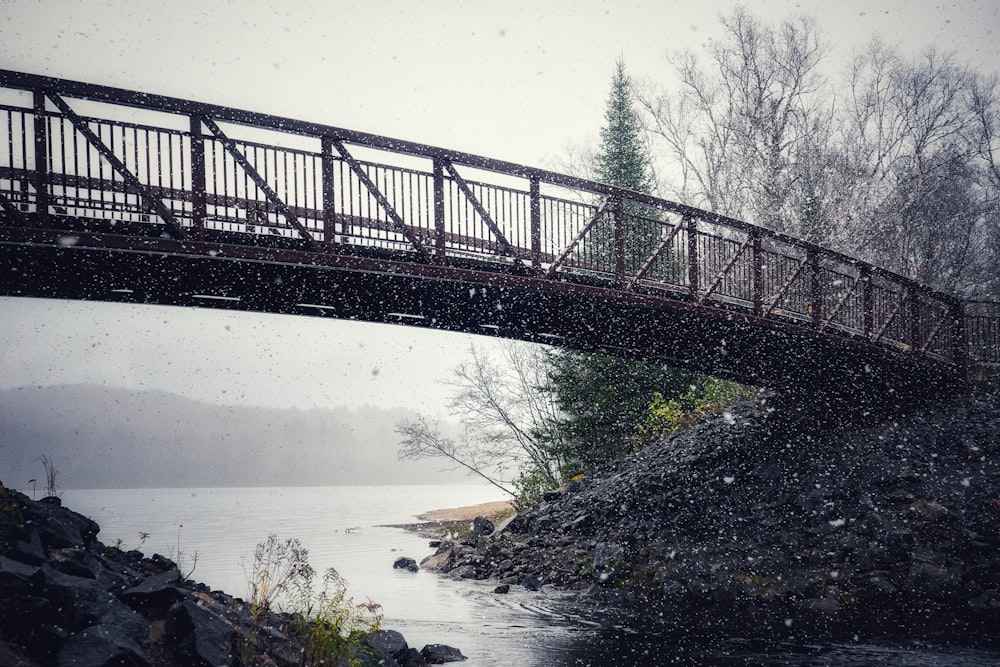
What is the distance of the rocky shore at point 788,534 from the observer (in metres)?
12.8

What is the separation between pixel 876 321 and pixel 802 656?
13.4 m

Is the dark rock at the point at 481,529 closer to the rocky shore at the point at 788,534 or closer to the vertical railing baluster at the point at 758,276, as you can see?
the rocky shore at the point at 788,534

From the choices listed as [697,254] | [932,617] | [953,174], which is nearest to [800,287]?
[697,254]

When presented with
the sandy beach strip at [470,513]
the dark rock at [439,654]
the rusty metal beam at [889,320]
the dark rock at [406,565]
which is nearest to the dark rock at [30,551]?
Answer: the dark rock at [439,654]

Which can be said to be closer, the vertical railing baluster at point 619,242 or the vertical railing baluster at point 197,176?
the vertical railing baluster at point 197,176

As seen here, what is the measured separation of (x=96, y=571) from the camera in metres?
7.68

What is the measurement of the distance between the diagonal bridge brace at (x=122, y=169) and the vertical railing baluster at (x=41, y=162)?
17 cm

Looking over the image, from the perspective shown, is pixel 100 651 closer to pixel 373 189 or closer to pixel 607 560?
pixel 373 189

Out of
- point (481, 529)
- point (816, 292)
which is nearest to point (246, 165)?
point (816, 292)

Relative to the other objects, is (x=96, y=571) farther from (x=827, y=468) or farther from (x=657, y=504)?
(x=827, y=468)

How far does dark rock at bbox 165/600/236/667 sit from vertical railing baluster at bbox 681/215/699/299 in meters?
9.67

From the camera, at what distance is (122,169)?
8891 mm

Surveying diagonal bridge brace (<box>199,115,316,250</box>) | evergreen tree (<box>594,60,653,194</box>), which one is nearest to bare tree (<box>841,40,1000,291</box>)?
evergreen tree (<box>594,60,653,194</box>)

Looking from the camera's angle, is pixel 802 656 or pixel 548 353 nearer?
pixel 802 656
